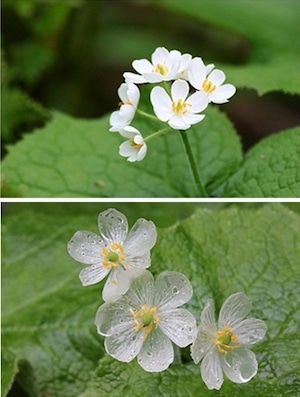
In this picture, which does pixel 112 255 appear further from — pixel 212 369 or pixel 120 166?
pixel 120 166

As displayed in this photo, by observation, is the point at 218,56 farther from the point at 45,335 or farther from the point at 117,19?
the point at 45,335

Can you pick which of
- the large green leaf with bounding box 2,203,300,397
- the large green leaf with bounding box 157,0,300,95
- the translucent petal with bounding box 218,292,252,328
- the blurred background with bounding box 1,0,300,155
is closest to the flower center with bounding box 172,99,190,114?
the large green leaf with bounding box 2,203,300,397

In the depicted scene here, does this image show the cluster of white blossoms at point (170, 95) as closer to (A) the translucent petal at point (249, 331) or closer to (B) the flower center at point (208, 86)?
(B) the flower center at point (208, 86)

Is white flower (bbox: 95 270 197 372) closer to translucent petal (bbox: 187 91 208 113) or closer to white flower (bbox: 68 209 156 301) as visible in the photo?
white flower (bbox: 68 209 156 301)

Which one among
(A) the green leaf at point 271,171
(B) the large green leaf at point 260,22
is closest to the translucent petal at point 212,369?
(A) the green leaf at point 271,171

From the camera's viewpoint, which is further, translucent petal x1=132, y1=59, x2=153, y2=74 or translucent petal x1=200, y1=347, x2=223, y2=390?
translucent petal x1=132, y1=59, x2=153, y2=74

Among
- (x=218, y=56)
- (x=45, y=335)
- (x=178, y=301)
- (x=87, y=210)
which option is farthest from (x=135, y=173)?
(x=218, y=56)
